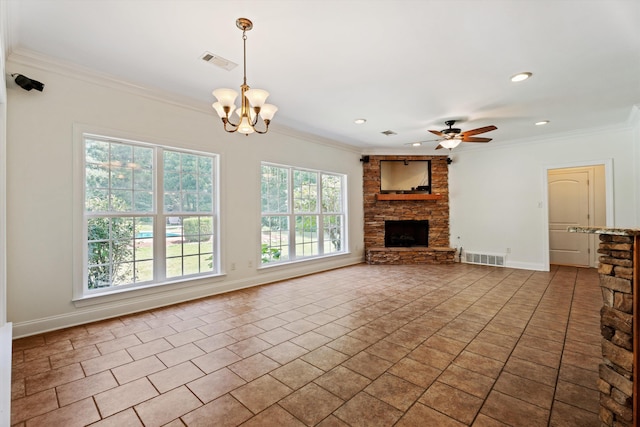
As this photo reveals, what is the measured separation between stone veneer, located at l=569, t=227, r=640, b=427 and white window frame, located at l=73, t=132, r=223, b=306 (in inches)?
162

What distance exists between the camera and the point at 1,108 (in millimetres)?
2582

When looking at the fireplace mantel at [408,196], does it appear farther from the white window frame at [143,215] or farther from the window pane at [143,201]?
the window pane at [143,201]

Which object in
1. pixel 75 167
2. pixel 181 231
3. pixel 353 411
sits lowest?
pixel 353 411

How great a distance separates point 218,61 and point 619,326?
356 centimetres

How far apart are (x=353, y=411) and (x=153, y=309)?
2938 mm

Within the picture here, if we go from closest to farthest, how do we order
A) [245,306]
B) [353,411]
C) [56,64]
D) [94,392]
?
[353,411] < [94,392] < [56,64] < [245,306]

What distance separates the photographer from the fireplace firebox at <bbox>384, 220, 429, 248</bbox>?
23.9 feet

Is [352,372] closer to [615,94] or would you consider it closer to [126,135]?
[126,135]

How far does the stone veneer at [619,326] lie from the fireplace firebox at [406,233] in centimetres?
573

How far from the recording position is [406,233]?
24.3ft

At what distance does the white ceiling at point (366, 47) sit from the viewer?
222 cm

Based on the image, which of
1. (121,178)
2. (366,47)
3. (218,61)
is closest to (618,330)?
(366,47)

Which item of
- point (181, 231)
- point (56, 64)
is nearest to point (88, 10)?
point (56, 64)

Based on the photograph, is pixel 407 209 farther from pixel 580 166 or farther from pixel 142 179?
pixel 142 179
